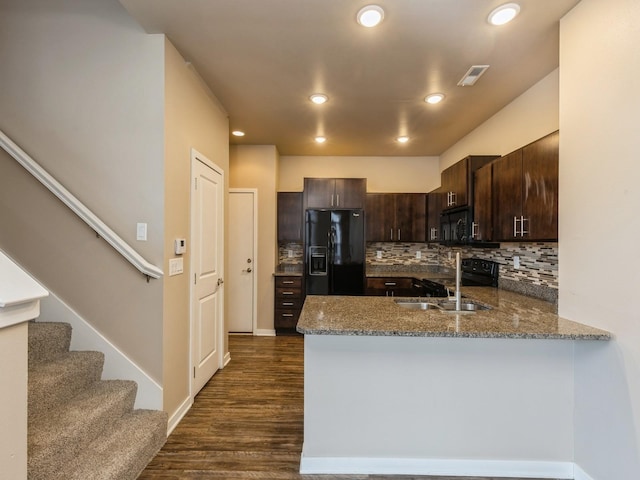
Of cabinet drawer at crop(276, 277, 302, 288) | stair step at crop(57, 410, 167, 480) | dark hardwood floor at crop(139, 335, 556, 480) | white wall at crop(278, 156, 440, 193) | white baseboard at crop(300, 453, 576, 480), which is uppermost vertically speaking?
white wall at crop(278, 156, 440, 193)

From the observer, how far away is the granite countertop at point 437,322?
1.63 metres

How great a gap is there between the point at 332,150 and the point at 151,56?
2.99 meters

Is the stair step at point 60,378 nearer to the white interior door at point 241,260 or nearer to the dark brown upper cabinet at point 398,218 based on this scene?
the white interior door at point 241,260

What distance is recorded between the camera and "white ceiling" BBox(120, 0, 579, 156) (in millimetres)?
1935

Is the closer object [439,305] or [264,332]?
[439,305]

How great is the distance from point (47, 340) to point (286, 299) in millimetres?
2867

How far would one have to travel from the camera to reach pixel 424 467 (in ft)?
6.23

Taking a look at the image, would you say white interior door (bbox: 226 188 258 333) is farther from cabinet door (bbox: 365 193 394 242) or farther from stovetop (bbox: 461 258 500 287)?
stovetop (bbox: 461 258 500 287)

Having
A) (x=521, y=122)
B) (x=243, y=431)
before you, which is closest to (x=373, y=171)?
(x=521, y=122)

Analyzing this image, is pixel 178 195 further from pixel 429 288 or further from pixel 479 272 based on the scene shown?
pixel 479 272

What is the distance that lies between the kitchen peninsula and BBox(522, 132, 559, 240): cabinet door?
23.9 inches

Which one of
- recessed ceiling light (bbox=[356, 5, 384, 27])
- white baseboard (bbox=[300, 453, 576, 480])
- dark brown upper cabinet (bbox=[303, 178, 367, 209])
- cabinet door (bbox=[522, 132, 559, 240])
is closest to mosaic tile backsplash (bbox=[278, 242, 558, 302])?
cabinet door (bbox=[522, 132, 559, 240])

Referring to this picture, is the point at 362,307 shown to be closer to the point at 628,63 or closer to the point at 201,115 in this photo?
the point at 628,63

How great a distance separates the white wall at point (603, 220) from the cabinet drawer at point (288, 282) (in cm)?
320
